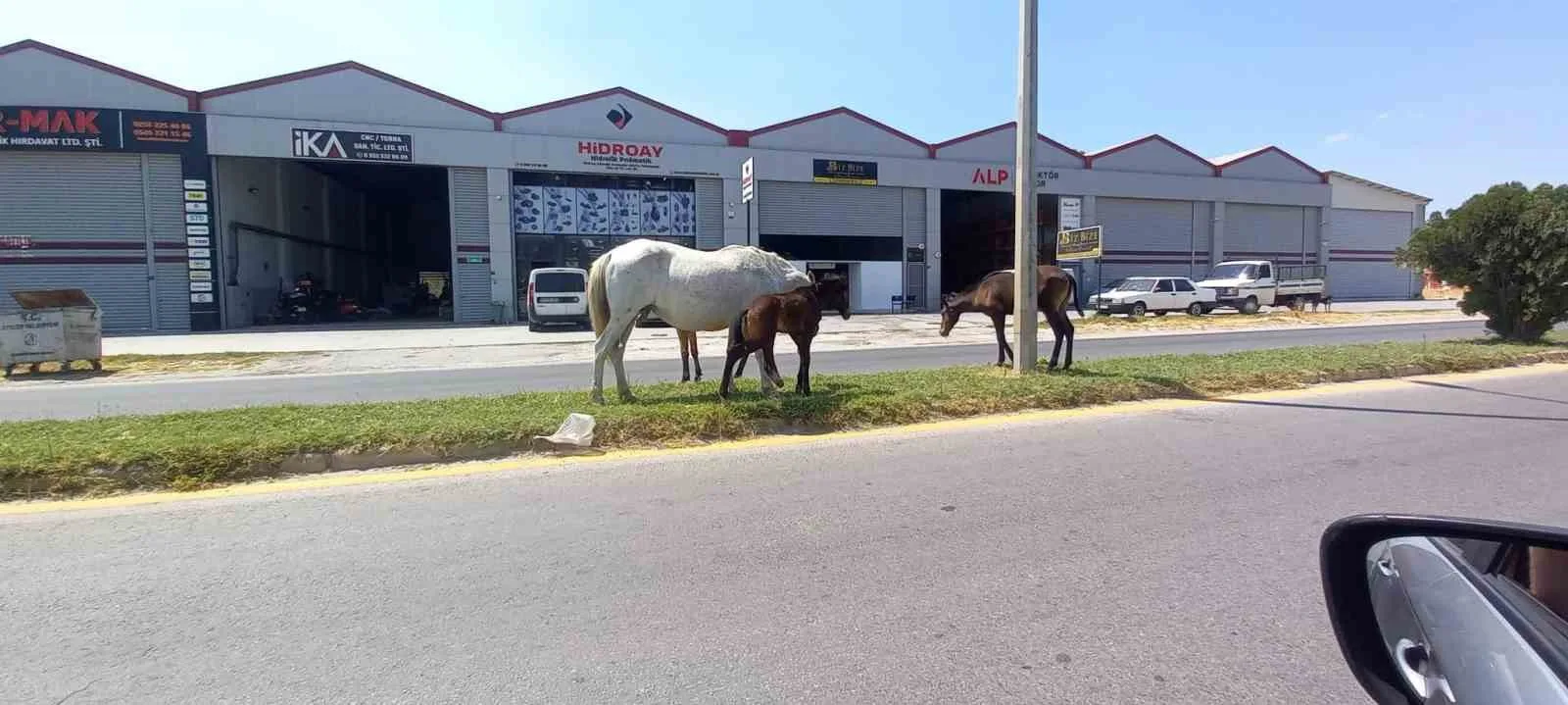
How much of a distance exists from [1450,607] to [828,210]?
34611 millimetres

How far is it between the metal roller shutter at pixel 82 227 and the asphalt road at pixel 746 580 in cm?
2942

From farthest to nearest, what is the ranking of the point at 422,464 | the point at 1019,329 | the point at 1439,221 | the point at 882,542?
the point at 1439,221, the point at 1019,329, the point at 422,464, the point at 882,542

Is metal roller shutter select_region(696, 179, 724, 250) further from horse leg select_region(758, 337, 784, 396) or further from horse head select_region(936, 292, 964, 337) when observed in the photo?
horse leg select_region(758, 337, 784, 396)

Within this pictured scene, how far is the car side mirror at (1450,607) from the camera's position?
1.24 m

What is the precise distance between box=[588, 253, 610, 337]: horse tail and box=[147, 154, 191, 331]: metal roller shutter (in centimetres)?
2716

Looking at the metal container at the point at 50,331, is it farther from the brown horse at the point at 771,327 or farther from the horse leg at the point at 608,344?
the brown horse at the point at 771,327

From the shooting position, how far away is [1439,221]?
13805mm

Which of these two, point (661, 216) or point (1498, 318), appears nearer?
point (1498, 318)

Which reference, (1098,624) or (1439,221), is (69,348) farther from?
(1439,221)

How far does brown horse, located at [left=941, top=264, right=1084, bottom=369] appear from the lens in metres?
10.5

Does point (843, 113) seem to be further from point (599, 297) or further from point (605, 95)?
point (599, 297)

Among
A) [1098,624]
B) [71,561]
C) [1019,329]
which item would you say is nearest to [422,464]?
[71,561]

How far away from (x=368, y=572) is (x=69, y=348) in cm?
1569

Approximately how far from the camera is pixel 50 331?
1425 centimetres
